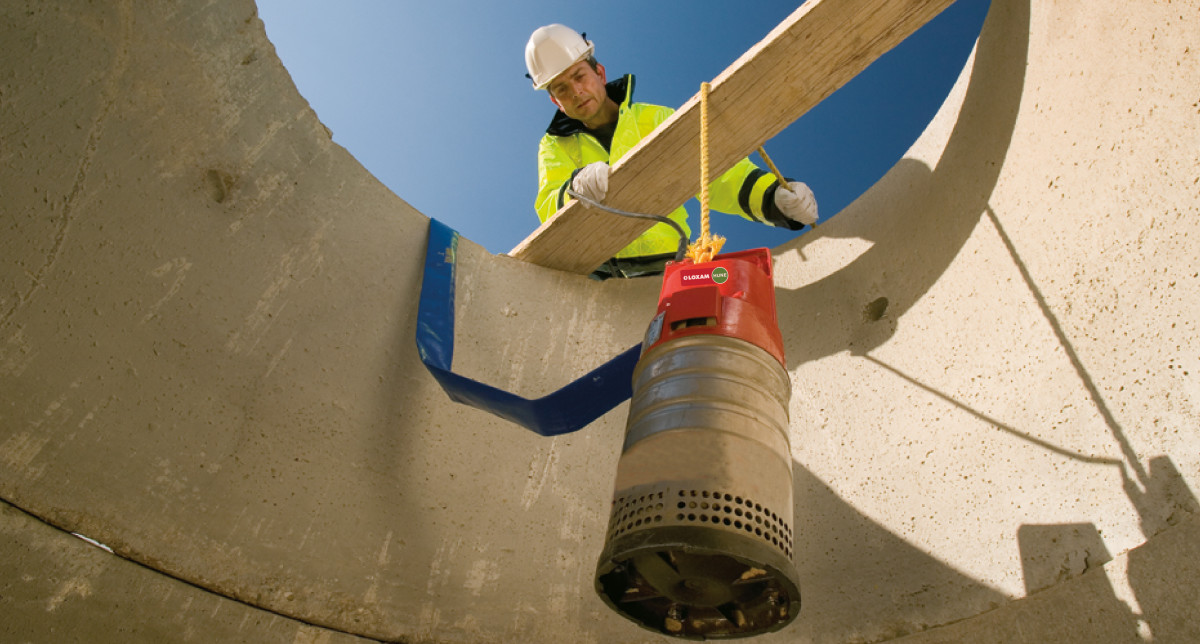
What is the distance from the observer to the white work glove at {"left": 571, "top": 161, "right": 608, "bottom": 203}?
3014 millimetres

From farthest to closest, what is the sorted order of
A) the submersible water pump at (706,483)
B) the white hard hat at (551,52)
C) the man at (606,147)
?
1. the white hard hat at (551,52)
2. the man at (606,147)
3. the submersible water pump at (706,483)

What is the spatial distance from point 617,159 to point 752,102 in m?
1.01

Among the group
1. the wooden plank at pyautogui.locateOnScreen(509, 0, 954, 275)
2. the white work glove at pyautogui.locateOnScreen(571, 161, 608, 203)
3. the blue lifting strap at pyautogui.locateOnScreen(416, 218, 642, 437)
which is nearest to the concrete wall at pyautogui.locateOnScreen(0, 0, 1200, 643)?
the blue lifting strap at pyautogui.locateOnScreen(416, 218, 642, 437)

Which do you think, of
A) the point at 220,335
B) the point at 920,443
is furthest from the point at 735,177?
the point at 220,335

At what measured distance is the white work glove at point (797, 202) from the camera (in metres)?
3.46

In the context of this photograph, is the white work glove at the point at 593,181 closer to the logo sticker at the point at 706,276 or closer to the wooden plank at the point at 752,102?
the wooden plank at the point at 752,102

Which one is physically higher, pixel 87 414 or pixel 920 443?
pixel 920 443

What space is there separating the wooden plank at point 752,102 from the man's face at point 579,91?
42.5 inches

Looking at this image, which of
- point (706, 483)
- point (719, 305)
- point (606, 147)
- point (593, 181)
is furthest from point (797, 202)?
point (706, 483)

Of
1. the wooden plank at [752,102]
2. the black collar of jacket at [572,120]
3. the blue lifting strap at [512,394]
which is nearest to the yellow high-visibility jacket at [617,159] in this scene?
the black collar of jacket at [572,120]

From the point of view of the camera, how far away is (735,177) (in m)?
3.74

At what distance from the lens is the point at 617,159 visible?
3.61 metres

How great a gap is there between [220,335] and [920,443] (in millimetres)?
2373

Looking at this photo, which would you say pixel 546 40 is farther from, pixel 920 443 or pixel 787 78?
pixel 920 443
